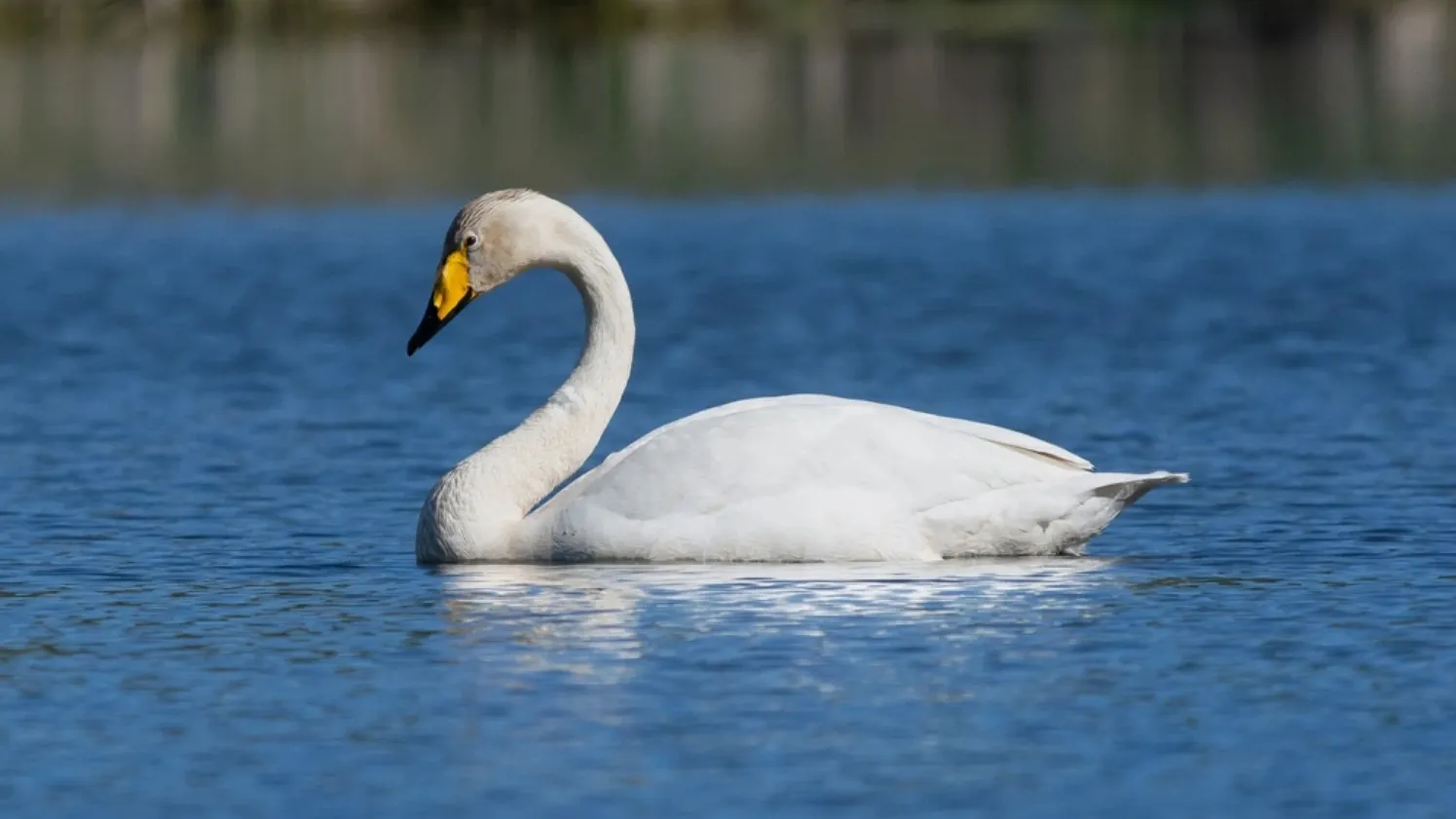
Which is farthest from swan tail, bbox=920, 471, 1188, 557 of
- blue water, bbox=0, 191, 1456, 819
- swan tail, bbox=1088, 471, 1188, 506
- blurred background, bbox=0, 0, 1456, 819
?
blurred background, bbox=0, 0, 1456, 819

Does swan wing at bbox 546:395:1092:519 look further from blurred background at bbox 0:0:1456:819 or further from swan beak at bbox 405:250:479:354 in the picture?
swan beak at bbox 405:250:479:354

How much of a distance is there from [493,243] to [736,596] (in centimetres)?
225

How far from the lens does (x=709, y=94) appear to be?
45531 millimetres

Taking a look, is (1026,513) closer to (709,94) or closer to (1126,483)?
(1126,483)

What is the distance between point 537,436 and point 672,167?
25.0m

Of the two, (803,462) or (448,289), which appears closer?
(803,462)

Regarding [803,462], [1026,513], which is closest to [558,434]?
[803,462]

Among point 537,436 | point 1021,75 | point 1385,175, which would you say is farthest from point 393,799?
point 1021,75

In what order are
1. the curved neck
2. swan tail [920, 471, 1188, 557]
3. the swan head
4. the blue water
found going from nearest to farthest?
the blue water < swan tail [920, 471, 1188, 557] < the curved neck < the swan head

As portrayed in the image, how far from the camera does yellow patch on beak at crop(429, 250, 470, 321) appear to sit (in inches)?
471

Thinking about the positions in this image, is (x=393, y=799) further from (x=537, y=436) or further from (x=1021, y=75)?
(x=1021, y=75)

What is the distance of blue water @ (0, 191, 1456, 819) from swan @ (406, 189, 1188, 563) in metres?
0.19

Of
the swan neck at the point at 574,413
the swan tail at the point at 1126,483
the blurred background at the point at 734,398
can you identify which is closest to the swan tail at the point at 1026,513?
the swan tail at the point at 1126,483

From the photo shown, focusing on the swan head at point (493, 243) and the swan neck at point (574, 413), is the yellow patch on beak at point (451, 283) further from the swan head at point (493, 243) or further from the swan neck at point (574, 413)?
the swan neck at point (574, 413)
